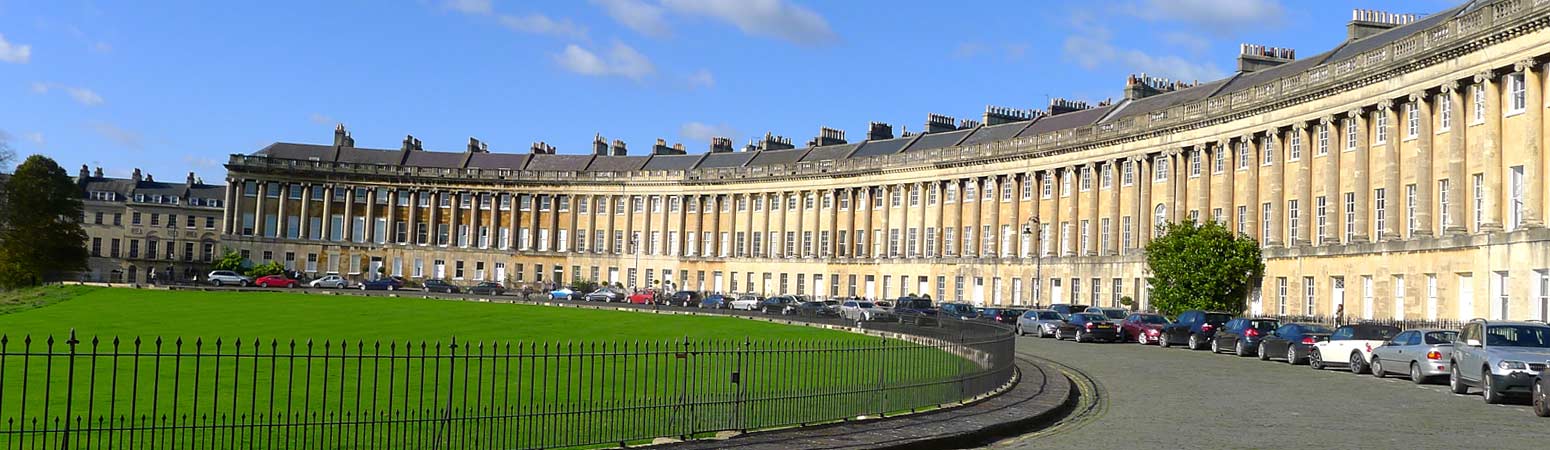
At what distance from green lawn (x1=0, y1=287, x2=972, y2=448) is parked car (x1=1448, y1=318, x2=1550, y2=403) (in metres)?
9.83

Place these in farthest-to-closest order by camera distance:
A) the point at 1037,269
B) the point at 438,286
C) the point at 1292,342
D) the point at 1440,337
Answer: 1. the point at 438,286
2. the point at 1037,269
3. the point at 1292,342
4. the point at 1440,337

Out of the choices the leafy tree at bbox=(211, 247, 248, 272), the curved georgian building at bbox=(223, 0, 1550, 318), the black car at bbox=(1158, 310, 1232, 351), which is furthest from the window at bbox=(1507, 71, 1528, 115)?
the leafy tree at bbox=(211, 247, 248, 272)

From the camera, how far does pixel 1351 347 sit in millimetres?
34062

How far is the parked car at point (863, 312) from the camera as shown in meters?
58.8

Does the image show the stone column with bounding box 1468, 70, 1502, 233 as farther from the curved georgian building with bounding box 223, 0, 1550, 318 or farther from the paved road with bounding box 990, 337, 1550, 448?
the paved road with bounding box 990, 337, 1550, 448

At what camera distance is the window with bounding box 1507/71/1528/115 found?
43.7m

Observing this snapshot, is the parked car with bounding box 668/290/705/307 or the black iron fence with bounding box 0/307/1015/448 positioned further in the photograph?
the parked car with bounding box 668/290/705/307

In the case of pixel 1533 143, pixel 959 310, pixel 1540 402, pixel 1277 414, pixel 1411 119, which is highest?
pixel 1411 119

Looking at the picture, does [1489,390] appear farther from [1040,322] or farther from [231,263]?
[231,263]

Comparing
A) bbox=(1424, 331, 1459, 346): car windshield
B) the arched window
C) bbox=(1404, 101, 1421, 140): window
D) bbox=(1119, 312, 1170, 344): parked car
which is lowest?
bbox=(1119, 312, 1170, 344): parked car

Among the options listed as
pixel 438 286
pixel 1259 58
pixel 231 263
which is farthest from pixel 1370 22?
pixel 231 263

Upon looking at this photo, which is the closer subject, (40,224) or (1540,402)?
(1540,402)

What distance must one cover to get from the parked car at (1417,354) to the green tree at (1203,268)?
25.1 m

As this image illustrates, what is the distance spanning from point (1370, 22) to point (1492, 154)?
20.1 m
